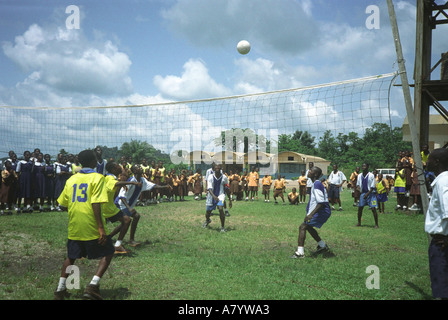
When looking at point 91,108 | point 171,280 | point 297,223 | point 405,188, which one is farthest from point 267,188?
point 171,280

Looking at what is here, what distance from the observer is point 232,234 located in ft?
26.9

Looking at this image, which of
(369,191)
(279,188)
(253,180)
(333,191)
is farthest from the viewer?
(253,180)

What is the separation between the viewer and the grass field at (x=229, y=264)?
422 centimetres

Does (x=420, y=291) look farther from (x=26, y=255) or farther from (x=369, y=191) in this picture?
(x=26, y=255)

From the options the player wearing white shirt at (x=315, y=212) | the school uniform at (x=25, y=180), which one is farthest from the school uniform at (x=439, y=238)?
the school uniform at (x=25, y=180)

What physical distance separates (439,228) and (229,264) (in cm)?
314

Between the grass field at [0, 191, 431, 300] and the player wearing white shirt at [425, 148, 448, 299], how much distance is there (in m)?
0.95

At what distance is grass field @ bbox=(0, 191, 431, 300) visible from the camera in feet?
13.9

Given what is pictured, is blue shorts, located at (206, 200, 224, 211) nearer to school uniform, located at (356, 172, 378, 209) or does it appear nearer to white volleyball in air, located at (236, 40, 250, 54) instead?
school uniform, located at (356, 172, 378, 209)

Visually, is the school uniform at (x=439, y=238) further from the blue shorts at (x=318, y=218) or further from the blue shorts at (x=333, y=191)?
the blue shorts at (x=333, y=191)

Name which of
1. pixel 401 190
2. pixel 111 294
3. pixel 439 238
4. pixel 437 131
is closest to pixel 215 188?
pixel 111 294

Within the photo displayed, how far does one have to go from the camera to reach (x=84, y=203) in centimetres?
388

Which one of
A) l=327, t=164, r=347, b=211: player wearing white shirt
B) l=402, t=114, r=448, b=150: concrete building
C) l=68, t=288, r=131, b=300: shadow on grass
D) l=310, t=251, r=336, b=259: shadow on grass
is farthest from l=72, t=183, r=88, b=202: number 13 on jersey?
l=402, t=114, r=448, b=150: concrete building
